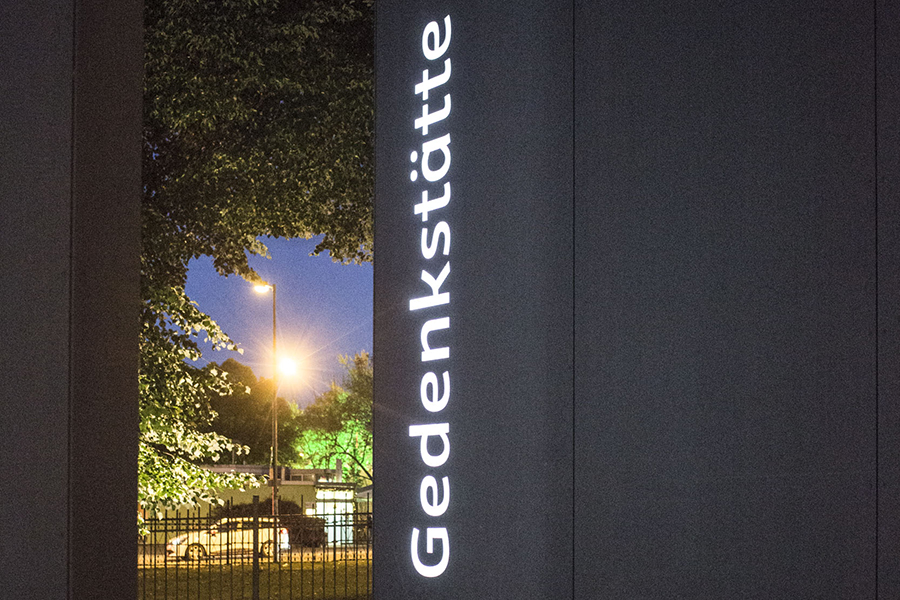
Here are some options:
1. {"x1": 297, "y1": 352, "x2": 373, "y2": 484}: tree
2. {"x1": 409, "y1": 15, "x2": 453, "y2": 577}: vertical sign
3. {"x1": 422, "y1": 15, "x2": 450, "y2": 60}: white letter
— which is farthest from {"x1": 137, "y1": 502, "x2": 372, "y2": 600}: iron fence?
{"x1": 297, "y1": 352, "x2": 373, "y2": 484}: tree

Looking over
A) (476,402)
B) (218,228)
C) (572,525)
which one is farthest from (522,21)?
(218,228)

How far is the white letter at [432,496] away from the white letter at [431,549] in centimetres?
8

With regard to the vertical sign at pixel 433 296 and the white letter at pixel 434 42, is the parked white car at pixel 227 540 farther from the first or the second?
the white letter at pixel 434 42

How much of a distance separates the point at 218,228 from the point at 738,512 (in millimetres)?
9459

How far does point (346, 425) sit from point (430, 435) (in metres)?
40.5

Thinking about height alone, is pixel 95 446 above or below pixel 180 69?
below

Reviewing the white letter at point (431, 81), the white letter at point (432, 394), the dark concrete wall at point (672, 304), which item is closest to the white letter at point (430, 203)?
the dark concrete wall at point (672, 304)

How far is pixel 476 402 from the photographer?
13.2 ft

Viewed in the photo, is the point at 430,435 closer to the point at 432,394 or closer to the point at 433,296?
the point at 432,394

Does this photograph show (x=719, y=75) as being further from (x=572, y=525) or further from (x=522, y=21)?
(x=572, y=525)

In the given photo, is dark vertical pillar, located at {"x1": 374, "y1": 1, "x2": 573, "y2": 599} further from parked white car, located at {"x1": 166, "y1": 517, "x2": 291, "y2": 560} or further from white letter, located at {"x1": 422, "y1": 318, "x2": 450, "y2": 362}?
parked white car, located at {"x1": 166, "y1": 517, "x2": 291, "y2": 560}

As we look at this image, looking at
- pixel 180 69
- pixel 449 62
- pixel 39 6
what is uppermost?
pixel 180 69

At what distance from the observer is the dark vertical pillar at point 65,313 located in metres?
4.20

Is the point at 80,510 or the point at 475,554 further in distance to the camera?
the point at 80,510
